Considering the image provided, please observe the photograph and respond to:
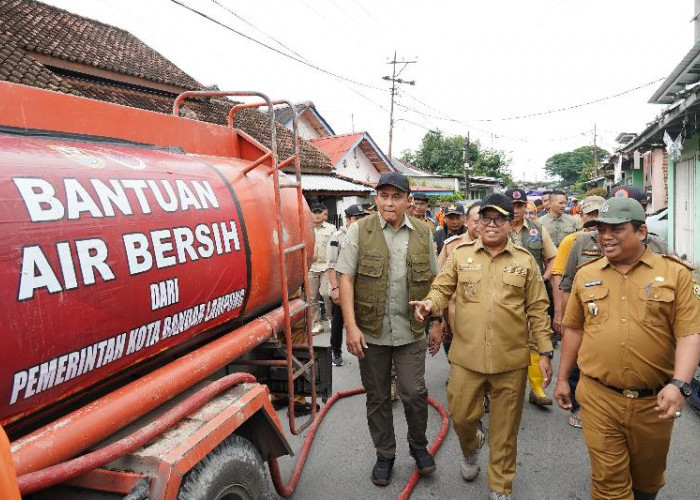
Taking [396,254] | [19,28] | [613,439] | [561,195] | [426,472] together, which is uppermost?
[19,28]

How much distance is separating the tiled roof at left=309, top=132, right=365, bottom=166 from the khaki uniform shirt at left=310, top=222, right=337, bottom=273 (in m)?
16.0

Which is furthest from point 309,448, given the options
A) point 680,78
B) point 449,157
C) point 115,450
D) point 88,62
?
point 449,157

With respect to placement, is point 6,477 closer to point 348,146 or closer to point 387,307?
point 387,307

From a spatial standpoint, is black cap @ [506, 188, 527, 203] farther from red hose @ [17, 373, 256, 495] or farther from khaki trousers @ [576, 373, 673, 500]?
red hose @ [17, 373, 256, 495]

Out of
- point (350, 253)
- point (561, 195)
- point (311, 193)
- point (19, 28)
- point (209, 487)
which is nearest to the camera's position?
point (209, 487)

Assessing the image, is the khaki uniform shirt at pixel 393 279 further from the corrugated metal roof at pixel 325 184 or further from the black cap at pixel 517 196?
the corrugated metal roof at pixel 325 184

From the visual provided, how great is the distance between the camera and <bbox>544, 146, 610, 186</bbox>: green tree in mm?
91031

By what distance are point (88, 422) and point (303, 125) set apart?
85.9 feet

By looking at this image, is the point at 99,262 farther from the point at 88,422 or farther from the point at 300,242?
the point at 300,242

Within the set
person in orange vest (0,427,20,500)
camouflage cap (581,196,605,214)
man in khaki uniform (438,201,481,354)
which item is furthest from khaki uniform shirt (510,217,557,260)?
person in orange vest (0,427,20,500)

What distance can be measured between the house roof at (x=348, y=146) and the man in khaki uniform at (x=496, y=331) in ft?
65.7

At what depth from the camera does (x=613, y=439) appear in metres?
2.51

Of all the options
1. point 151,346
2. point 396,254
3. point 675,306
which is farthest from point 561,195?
point 151,346

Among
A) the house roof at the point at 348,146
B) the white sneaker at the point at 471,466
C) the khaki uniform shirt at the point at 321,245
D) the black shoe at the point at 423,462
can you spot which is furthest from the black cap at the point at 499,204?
the house roof at the point at 348,146
